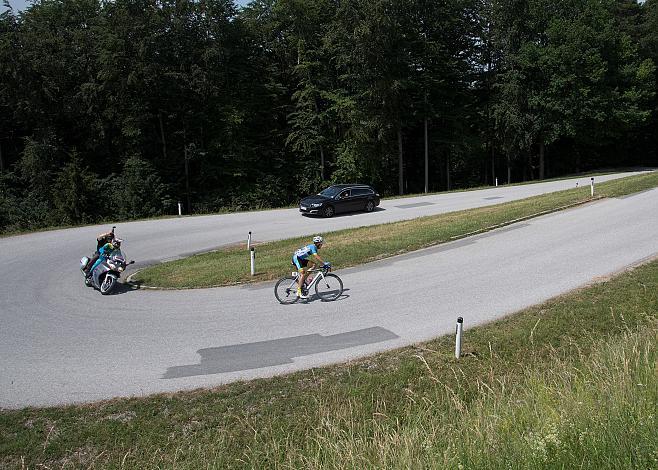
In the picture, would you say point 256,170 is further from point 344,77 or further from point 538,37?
point 538,37

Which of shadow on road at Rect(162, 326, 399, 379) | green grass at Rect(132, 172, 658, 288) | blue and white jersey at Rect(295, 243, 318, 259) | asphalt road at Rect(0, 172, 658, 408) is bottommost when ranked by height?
shadow on road at Rect(162, 326, 399, 379)

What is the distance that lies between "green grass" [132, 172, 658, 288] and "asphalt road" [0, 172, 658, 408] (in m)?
0.83

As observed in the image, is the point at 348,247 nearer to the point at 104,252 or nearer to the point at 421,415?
the point at 104,252

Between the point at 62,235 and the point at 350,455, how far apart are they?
2311cm

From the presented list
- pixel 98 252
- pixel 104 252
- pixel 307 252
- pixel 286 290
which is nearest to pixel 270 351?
pixel 286 290

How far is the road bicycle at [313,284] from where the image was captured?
1255 cm

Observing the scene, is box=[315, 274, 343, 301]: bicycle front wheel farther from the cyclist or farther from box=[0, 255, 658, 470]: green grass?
box=[0, 255, 658, 470]: green grass

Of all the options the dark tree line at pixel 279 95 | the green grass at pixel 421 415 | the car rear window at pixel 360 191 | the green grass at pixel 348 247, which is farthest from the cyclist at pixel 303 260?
the dark tree line at pixel 279 95

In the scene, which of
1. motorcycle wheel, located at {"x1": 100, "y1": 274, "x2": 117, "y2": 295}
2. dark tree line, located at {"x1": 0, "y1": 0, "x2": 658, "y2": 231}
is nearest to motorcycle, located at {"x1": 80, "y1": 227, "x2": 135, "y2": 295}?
motorcycle wheel, located at {"x1": 100, "y1": 274, "x2": 117, "y2": 295}

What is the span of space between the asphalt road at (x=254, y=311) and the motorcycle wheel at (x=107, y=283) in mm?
268

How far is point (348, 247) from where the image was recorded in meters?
18.1

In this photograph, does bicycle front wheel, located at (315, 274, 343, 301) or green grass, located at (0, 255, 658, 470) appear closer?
green grass, located at (0, 255, 658, 470)

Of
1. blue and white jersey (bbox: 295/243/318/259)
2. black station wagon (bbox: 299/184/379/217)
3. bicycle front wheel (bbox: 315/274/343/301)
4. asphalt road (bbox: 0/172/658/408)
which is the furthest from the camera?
black station wagon (bbox: 299/184/379/217)

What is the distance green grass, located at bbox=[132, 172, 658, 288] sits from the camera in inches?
609
